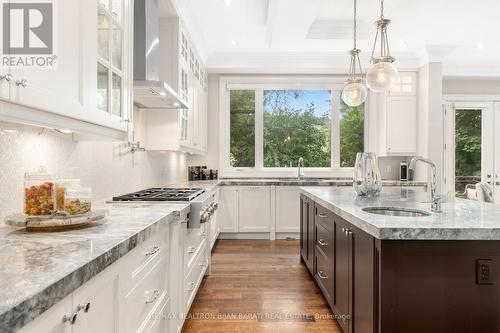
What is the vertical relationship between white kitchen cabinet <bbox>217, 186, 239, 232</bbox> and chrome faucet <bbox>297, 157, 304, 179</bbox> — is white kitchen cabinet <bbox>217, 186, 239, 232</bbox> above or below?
below

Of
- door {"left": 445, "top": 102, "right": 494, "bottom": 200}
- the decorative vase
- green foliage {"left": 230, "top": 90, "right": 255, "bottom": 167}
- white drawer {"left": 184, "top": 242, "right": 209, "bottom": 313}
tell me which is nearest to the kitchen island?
the decorative vase

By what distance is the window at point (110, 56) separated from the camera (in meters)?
1.54

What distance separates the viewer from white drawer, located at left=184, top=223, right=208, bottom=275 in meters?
2.23

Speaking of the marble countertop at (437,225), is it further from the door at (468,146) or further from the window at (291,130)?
the door at (468,146)

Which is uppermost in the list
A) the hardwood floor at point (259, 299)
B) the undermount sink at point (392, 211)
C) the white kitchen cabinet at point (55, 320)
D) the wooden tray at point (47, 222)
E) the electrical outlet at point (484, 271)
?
the wooden tray at point (47, 222)

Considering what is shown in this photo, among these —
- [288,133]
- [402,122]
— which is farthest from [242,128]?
[402,122]

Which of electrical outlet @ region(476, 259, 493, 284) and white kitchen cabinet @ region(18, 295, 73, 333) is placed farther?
electrical outlet @ region(476, 259, 493, 284)

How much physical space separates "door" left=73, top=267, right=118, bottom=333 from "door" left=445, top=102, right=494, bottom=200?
6.00 meters

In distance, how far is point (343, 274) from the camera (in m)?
2.13

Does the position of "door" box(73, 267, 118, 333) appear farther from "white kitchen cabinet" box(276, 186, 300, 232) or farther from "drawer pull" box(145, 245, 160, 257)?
"white kitchen cabinet" box(276, 186, 300, 232)

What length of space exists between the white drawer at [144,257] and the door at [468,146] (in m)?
5.53

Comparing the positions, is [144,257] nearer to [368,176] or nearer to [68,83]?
[68,83]

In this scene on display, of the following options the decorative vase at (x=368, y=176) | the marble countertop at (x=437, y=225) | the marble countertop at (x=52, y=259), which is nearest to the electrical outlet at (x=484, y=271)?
the marble countertop at (x=437, y=225)

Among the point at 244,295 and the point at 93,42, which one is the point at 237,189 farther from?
the point at 93,42
